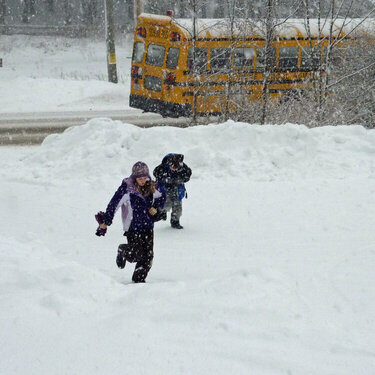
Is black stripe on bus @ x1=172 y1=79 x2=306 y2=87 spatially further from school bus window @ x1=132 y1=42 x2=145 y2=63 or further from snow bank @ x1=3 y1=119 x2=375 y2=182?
snow bank @ x1=3 y1=119 x2=375 y2=182

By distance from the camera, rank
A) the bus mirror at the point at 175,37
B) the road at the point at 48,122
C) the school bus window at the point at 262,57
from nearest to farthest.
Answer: the road at the point at 48,122 → the bus mirror at the point at 175,37 → the school bus window at the point at 262,57

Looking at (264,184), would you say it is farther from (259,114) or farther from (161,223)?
(259,114)

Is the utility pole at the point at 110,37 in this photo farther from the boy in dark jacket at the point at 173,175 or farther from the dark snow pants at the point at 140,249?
the dark snow pants at the point at 140,249

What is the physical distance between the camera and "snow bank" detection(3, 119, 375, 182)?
1024 cm

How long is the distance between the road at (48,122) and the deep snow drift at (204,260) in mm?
1622

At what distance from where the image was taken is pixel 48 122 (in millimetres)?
16828

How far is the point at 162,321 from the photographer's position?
14.1 ft

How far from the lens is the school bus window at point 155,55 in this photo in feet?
51.8

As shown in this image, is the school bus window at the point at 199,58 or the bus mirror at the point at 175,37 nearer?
the school bus window at the point at 199,58

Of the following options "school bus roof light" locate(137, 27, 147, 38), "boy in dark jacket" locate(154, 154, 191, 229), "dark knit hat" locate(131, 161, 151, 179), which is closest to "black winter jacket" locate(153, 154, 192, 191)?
"boy in dark jacket" locate(154, 154, 191, 229)

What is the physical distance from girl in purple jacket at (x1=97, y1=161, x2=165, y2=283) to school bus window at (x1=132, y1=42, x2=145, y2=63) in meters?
11.5

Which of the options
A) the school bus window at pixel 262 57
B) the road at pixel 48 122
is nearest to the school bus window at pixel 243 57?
the school bus window at pixel 262 57

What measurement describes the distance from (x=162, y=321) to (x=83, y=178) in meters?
6.21

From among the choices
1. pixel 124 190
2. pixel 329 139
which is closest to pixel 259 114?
pixel 329 139
